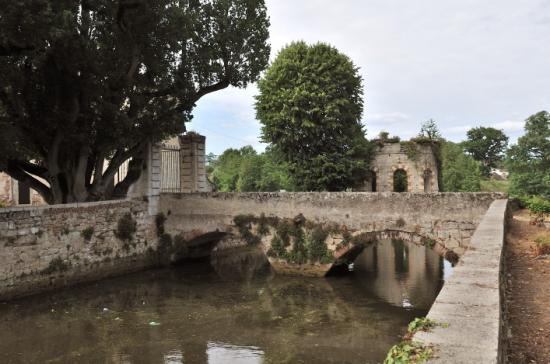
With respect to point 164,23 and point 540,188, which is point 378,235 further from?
point 540,188

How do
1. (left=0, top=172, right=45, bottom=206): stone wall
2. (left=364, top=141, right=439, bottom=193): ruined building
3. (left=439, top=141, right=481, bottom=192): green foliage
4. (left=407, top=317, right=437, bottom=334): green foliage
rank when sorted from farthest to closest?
(left=439, top=141, right=481, bottom=192): green foliage < (left=364, top=141, right=439, bottom=193): ruined building < (left=0, top=172, right=45, bottom=206): stone wall < (left=407, top=317, right=437, bottom=334): green foliage

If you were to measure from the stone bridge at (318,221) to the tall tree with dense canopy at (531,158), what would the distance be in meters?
21.4

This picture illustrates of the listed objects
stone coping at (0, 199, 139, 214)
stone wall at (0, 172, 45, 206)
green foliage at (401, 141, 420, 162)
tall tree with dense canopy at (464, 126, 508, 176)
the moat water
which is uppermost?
tall tree with dense canopy at (464, 126, 508, 176)

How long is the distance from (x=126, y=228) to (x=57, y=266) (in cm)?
286

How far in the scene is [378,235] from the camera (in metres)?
13.7

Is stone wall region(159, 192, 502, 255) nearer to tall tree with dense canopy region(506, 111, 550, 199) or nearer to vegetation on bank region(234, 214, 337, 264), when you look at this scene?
vegetation on bank region(234, 214, 337, 264)

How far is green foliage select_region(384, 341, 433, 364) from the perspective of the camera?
227cm

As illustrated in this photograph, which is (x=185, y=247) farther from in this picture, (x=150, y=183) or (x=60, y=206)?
(x=60, y=206)

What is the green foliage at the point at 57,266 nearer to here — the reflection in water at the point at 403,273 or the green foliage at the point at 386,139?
the reflection in water at the point at 403,273

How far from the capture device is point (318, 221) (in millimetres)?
14508

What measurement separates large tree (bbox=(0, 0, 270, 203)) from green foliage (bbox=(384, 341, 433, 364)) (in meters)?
9.50

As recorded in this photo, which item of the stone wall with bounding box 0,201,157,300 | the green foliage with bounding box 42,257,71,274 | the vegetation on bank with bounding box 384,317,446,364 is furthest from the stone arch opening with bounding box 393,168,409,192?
the vegetation on bank with bounding box 384,317,446,364

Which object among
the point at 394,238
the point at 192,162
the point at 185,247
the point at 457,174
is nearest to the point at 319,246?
the point at 394,238

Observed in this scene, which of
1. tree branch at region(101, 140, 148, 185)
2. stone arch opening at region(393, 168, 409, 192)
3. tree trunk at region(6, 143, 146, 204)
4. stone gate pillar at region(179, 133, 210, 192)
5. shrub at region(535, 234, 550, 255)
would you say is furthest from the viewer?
stone arch opening at region(393, 168, 409, 192)
